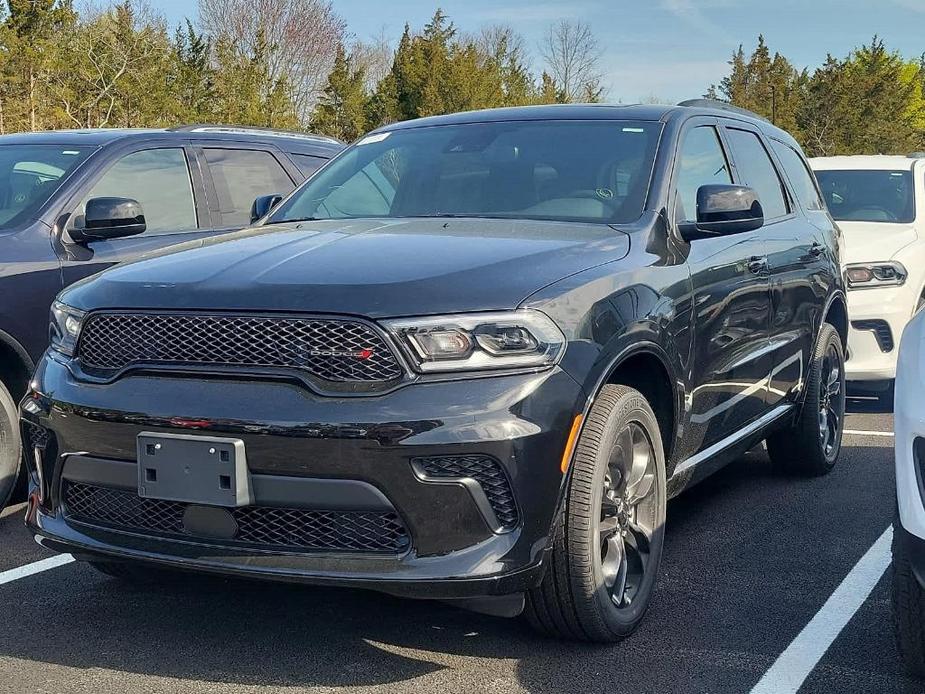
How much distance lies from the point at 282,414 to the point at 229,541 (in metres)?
0.42

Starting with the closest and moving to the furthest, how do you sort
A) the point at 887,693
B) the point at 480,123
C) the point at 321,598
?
the point at 887,693, the point at 321,598, the point at 480,123

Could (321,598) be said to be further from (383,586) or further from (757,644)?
(757,644)

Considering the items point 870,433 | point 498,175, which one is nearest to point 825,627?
point 498,175

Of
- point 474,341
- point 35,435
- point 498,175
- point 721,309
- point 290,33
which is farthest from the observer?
point 290,33

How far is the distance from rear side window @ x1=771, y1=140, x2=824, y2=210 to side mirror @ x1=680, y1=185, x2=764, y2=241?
5.68ft

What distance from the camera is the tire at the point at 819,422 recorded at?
5684 mm

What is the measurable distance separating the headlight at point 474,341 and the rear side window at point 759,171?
2.45 m

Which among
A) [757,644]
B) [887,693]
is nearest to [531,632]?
[757,644]

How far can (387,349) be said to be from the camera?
9.77ft

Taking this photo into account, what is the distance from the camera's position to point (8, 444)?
15.9 ft

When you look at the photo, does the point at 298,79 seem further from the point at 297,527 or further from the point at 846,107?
the point at 297,527

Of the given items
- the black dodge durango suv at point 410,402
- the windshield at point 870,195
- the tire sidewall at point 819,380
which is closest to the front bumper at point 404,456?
the black dodge durango suv at point 410,402

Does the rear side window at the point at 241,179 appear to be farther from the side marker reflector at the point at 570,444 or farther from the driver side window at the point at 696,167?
the side marker reflector at the point at 570,444

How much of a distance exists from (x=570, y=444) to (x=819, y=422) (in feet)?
10.0
